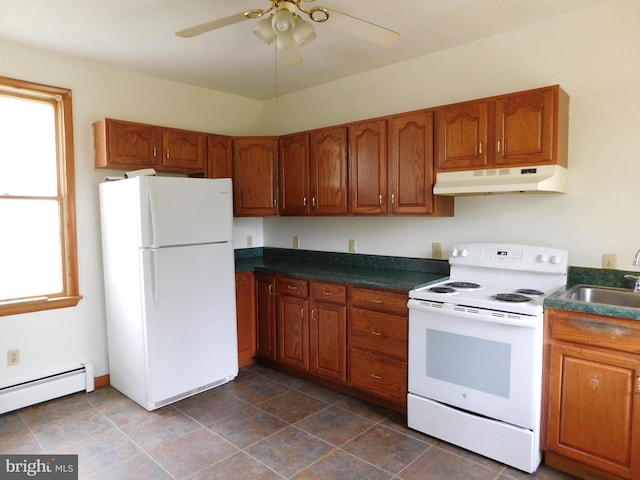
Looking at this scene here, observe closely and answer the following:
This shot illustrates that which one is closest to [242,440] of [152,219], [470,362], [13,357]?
[470,362]

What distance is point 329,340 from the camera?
3154mm

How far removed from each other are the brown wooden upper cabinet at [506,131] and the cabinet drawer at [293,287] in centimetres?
135

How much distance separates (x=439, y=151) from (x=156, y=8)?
6.32 feet

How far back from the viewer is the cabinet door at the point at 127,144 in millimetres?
3117

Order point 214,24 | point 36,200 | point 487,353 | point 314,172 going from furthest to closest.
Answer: point 314,172, point 36,200, point 487,353, point 214,24

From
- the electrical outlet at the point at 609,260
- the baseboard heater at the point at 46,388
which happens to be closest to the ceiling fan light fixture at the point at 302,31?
the electrical outlet at the point at 609,260

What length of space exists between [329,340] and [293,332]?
0.39 m

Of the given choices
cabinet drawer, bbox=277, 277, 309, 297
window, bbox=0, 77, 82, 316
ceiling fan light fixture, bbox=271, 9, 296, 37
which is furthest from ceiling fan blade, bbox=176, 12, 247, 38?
cabinet drawer, bbox=277, 277, 309, 297

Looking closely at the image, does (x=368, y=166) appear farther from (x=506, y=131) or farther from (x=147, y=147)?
(x=147, y=147)

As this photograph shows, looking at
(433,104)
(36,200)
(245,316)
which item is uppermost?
(433,104)

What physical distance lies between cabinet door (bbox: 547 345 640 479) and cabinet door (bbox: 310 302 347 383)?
138cm

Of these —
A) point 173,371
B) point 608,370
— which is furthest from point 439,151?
point 173,371

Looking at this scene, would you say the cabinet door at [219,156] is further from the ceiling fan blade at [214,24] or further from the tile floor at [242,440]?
the tile floor at [242,440]

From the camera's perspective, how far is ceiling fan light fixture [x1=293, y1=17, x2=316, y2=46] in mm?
1923
